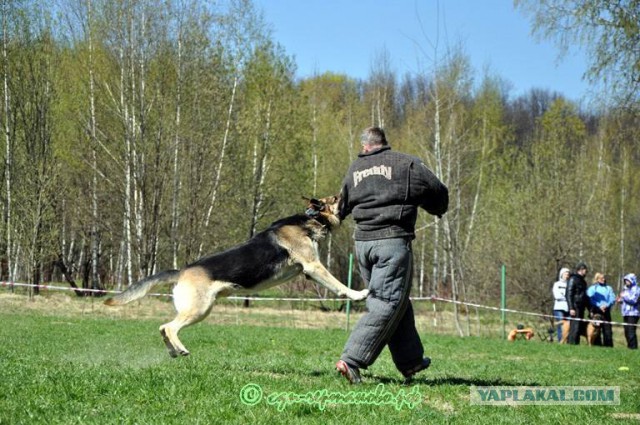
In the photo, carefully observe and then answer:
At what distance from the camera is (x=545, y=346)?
52.2ft

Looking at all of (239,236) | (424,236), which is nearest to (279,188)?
(239,236)

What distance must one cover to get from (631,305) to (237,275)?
538 inches

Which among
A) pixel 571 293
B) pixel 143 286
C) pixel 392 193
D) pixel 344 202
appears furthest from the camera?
pixel 571 293

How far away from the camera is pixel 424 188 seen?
261 inches

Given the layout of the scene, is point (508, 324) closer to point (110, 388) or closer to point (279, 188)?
point (279, 188)

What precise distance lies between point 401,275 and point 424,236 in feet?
85.8

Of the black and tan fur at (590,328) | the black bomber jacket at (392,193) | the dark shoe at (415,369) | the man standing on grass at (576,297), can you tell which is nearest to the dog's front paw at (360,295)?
the black bomber jacket at (392,193)

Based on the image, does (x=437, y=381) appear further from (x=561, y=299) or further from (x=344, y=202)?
(x=561, y=299)

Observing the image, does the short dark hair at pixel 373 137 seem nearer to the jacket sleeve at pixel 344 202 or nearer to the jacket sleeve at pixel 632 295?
the jacket sleeve at pixel 344 202

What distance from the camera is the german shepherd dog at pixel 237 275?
725 centimetres

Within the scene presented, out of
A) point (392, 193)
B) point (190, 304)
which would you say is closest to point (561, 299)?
point (392, 193)

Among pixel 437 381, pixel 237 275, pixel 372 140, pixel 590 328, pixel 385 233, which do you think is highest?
pixel 372 140

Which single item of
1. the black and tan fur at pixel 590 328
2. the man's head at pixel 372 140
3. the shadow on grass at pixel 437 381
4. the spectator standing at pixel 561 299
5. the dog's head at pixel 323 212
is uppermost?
the man's head at pixel 372 140

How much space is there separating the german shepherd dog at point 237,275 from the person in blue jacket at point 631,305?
1274cm
